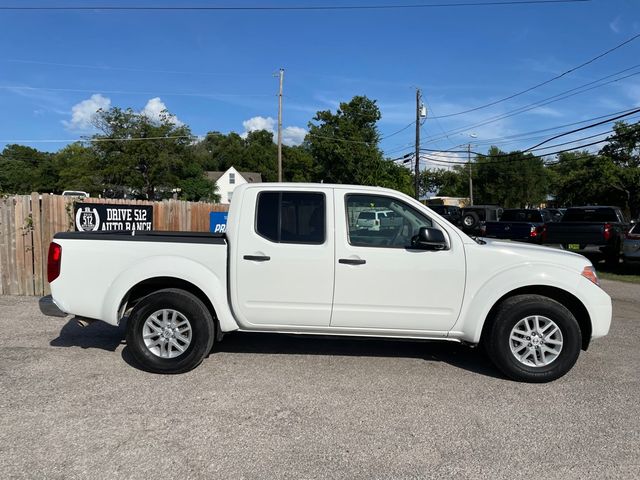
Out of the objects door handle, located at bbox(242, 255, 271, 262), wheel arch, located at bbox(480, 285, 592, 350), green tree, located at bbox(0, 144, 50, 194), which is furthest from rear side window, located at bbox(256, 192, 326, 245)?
green tree, located at bbox(0, 144, 50, 194)

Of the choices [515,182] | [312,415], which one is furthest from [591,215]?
[515,182]

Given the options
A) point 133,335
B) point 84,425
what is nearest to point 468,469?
point 84,425

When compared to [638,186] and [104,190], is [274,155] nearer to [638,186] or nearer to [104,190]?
[104,190]

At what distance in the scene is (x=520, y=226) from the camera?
58.5 feet

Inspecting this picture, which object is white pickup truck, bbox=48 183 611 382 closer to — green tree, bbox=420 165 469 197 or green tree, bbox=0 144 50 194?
green tree, bbox=0 144 50 194

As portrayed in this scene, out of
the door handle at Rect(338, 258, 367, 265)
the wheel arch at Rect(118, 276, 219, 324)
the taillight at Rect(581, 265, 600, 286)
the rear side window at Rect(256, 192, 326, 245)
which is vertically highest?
the rear side window at Rect(256, 192, 326, 245)

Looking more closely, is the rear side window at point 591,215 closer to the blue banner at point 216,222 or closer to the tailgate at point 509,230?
the tailgate at point 509,230

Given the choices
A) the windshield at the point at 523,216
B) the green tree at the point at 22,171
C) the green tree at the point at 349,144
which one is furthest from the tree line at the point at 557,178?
the green tree at the point at 22,171

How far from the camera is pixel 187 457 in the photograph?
3.27m

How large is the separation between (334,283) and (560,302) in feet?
7.44

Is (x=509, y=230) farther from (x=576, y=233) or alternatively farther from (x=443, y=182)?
(x=443, y=182)

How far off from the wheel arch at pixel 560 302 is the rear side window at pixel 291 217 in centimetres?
179

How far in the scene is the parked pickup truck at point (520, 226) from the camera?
695 inches

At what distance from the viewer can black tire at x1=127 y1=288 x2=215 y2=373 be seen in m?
4.70
